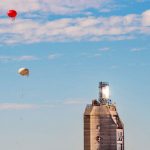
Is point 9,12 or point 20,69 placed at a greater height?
point 9,12

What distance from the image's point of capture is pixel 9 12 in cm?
14175

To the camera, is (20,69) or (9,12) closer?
(9,12)

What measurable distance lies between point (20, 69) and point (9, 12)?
24.6 metres

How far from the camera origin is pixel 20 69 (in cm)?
16250
